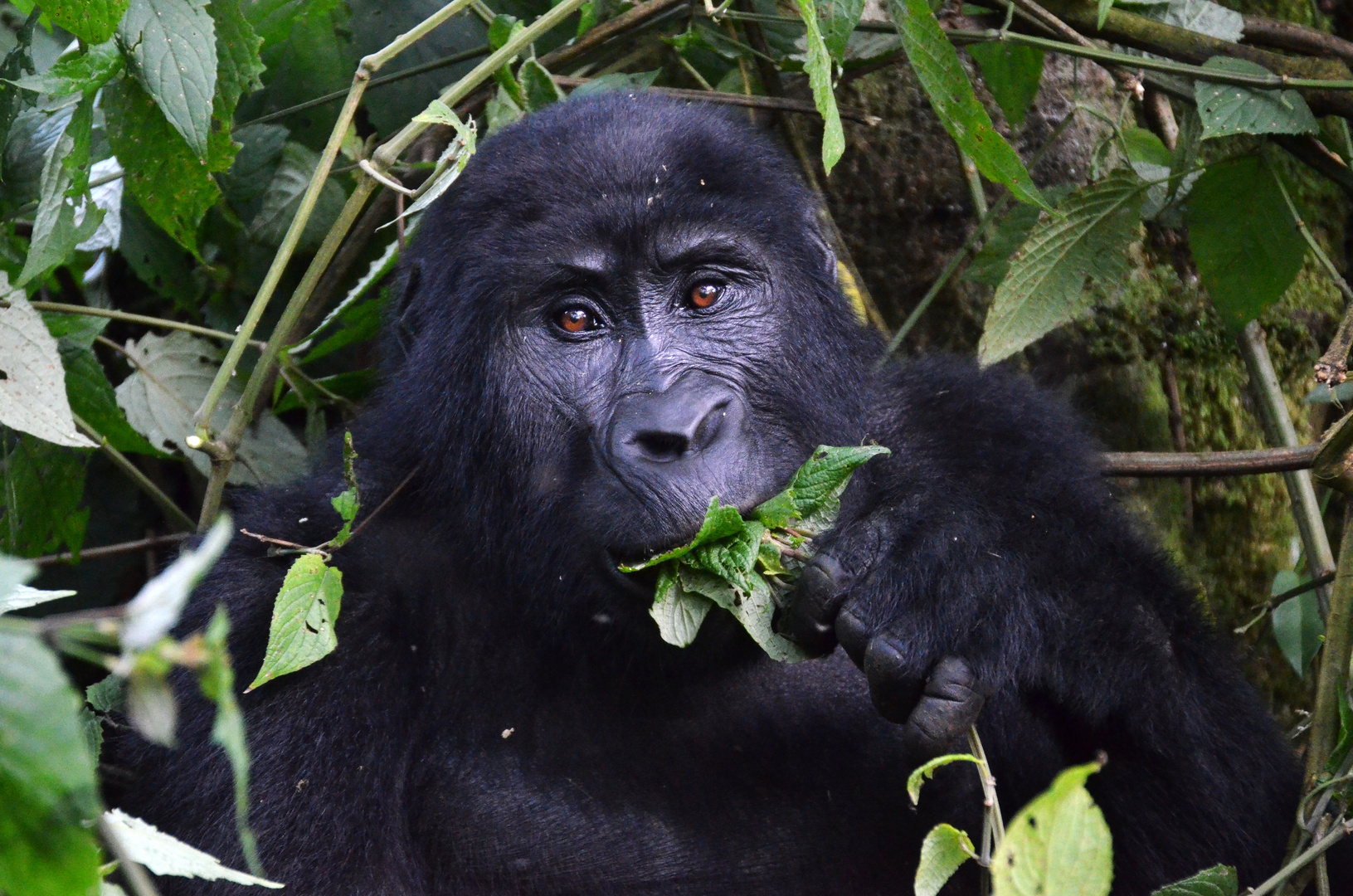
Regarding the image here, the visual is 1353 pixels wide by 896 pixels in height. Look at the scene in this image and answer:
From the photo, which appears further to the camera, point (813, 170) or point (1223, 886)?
point (813, 170)

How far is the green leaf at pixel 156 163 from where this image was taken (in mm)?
A: 2791

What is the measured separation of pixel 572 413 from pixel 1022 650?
925mm

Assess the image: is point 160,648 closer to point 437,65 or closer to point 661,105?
point 661,105

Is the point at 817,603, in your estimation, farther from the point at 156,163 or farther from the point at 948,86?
the point at 156,163

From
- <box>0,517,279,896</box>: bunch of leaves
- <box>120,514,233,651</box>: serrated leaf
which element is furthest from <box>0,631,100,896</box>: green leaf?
<box>120,514,233,651</box>: serrated leaf

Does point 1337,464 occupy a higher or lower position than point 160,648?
lower

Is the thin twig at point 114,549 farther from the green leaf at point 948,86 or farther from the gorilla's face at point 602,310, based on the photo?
the green leaf at point 948,86

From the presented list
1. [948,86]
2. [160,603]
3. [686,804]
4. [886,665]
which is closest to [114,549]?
[686,804]

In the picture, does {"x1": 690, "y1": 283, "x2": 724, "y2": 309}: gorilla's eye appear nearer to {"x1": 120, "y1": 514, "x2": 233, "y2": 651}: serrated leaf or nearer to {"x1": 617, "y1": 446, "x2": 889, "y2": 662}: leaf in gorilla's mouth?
{"x1": 617, "y1": 446, "x2": 889, "y2": 662}: leaf in gorilla's mouth

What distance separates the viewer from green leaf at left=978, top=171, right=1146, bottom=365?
3002 millimetres

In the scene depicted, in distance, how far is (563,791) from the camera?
262cm

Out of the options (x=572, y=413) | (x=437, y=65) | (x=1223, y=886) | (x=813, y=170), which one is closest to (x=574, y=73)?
(x=437, y=65)

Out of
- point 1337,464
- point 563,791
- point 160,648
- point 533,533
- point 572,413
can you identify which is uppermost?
point 160,648

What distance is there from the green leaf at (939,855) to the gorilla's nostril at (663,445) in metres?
0.78
